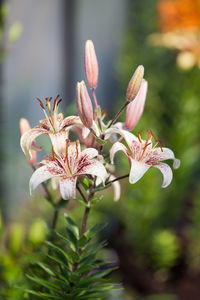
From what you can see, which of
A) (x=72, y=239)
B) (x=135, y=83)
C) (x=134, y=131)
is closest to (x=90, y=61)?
(x=135, y=83)

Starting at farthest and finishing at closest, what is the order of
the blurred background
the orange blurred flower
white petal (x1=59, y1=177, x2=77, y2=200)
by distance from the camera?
the blurred background → the orange blurred flower → white petal (x1=59, y1=177, x2=77, y2=200)

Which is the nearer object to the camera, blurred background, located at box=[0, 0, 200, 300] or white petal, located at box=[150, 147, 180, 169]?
white petal, located at box=[150, 147, 180, 169]


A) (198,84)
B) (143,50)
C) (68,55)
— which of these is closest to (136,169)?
(198,84)

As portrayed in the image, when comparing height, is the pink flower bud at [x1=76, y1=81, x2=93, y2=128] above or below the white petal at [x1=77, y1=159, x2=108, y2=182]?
above

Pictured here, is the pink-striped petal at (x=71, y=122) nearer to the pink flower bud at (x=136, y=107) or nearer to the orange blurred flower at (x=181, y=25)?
the pink flower bud at (x=136, y=107)

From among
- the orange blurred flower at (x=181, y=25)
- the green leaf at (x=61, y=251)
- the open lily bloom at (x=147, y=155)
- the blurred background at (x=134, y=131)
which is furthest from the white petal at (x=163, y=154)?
the orange blurred flower at (x=181, y=25)

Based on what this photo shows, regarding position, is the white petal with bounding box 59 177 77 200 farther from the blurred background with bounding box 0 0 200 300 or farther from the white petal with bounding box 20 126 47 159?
the blurred background with bounding box 0 0 200 300

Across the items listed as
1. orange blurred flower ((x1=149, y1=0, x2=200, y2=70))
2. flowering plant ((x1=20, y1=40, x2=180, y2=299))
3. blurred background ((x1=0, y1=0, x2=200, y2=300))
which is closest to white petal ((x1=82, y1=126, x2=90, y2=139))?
flowering plant ((x1=20, y1=40, x2=180, y2=299))

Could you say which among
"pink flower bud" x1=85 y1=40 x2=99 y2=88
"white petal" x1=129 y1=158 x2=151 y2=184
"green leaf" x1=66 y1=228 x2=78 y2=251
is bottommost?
"green leaf" x1=66 y1=228 x2=78 y2=251
